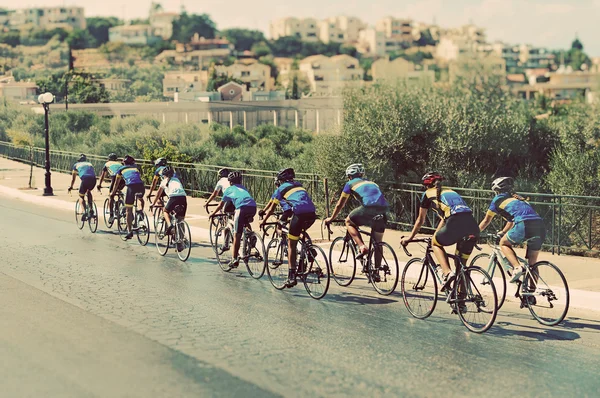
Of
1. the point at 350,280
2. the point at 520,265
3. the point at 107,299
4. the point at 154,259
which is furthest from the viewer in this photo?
the point at 154,259

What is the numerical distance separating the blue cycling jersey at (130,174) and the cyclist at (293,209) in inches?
227

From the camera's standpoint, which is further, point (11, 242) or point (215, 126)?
point (215, 126)

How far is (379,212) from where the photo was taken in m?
11.7

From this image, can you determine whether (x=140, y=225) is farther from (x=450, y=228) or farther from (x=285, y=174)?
(x=450, y=228)

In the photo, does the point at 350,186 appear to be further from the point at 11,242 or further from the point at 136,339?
the point at 11,242

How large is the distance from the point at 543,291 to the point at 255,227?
386 inches

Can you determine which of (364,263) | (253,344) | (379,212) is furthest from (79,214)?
(253,344)

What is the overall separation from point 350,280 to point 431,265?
2334 millimetres

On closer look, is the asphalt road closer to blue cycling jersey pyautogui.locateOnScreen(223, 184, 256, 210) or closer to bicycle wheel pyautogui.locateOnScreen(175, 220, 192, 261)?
blue cycling jersey pyautogui.locateOnScreen(223, 184, 256, 210)

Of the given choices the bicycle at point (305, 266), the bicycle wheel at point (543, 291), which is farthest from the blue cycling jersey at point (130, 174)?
the bicycle wheel at point (543, 291)

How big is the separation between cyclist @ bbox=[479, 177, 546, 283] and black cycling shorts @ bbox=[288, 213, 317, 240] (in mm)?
2576

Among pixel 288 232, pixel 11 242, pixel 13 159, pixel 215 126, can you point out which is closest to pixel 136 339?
pixel 288 232

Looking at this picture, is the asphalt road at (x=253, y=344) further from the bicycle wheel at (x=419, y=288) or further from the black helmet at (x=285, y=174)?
the black helmet at (x=285, y=174)

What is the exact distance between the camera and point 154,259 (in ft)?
50.0
